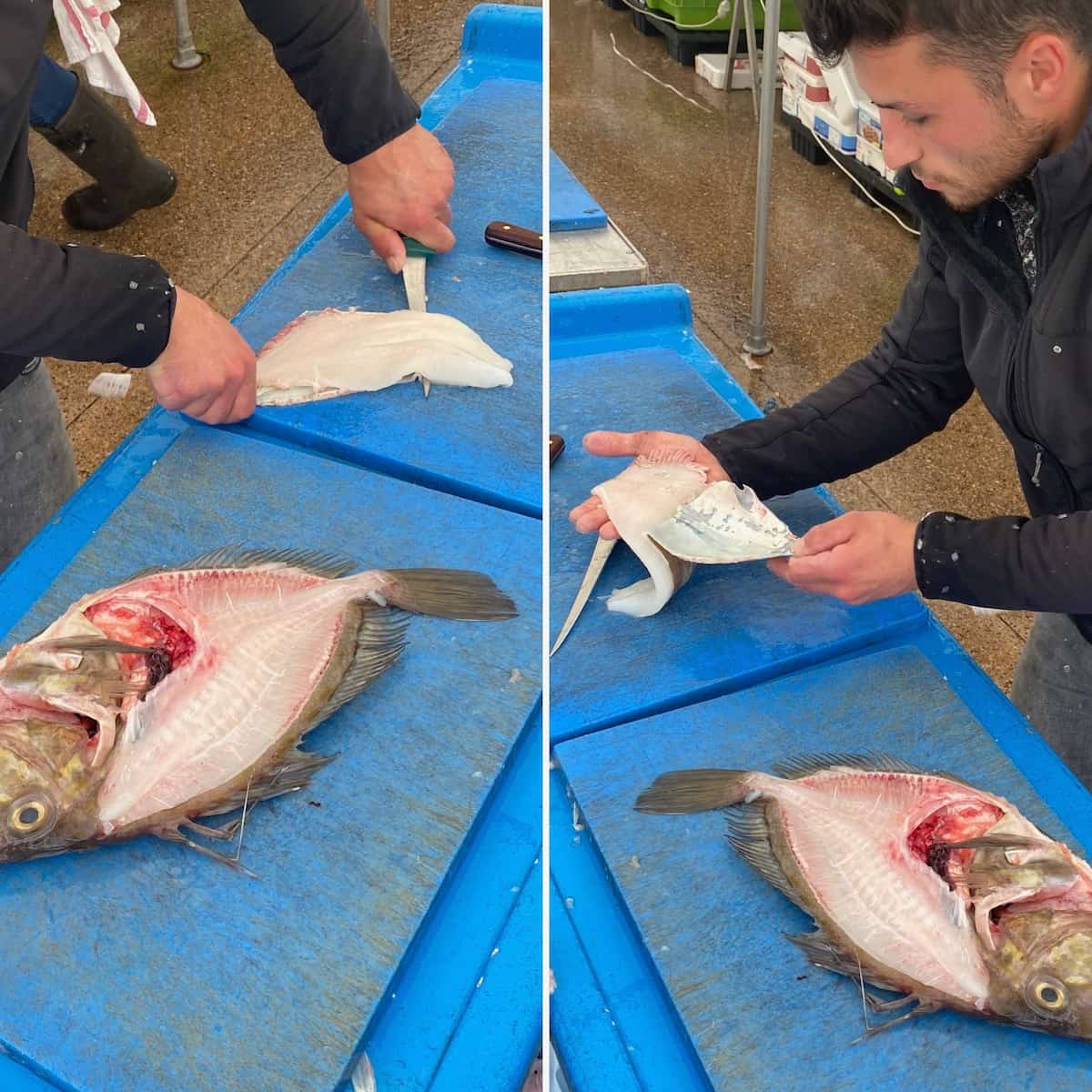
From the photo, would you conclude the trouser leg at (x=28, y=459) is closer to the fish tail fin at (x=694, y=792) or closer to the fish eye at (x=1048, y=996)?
the fish tail fin at (x=694, y=792)

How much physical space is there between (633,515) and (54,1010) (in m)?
0.87

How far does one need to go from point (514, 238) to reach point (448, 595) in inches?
32.2

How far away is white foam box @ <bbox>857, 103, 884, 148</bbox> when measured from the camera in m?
3.39

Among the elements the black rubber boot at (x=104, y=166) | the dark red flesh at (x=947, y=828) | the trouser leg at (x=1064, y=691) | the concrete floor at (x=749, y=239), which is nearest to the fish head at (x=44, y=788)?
the dark red flesh at (x=947, y=828)

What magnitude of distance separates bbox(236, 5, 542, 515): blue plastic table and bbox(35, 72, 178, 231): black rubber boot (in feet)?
4.13

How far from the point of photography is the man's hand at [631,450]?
1489 millimetres

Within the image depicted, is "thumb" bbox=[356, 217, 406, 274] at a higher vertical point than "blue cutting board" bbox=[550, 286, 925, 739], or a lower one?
higher

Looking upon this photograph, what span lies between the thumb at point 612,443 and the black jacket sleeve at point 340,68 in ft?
2.20

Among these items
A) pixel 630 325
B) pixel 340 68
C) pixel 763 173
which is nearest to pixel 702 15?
pixel 763 173

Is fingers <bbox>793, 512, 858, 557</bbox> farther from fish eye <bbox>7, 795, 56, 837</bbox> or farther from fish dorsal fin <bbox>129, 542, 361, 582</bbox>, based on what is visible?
fish eye <bbox>7, 795, 56, 837</bbox>

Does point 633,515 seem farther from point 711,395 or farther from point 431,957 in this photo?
point 431,957

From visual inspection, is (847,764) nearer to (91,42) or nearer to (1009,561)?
(1009,561)

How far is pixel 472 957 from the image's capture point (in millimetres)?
1070

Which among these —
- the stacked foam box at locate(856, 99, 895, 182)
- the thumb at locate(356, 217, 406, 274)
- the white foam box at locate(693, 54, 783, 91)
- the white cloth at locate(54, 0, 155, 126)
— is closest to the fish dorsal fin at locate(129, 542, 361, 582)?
the thumb at locate(356, 217, 406, 274)
